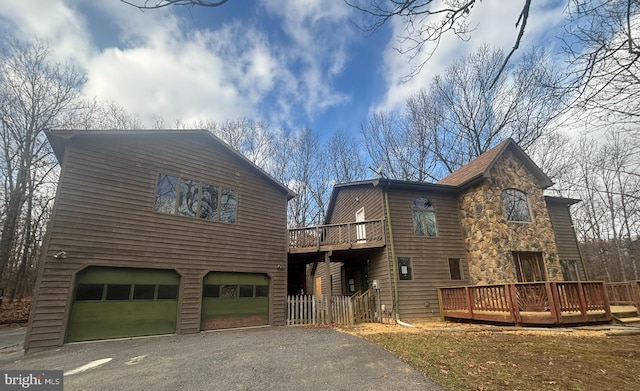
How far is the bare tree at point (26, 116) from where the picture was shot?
52.3 ft

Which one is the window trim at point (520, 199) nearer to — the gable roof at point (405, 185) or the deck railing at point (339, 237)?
the gable roof at point (405, 185)

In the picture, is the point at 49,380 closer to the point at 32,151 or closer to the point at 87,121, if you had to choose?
the point at 32,151

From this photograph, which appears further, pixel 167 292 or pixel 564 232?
pixel 564 232

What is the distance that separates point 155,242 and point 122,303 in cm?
192

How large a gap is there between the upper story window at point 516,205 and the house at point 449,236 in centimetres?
5

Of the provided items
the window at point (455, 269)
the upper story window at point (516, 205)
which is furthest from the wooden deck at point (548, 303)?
the upper story window at point (516, 205)

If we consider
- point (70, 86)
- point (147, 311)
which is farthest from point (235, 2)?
point (70, 86)

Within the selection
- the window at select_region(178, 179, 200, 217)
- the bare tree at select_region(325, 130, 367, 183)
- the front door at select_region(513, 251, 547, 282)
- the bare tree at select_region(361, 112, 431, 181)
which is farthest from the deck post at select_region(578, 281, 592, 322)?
the bare tree at select_region(325, 130, 367, 183)

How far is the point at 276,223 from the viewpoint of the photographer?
40.3ft

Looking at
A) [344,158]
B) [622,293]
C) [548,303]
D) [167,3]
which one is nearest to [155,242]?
[167,3]

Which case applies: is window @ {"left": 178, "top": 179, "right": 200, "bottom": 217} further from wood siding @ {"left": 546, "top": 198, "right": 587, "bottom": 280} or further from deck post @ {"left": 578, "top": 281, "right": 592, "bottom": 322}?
wood siding @ {"left": 546, "top": 198, "right": 587, "bottom": 280}

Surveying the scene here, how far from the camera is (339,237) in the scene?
12.8 metres

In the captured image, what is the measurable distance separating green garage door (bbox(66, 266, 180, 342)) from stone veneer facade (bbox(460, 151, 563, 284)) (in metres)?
11.8

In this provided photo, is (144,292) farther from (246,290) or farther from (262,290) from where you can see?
(262,290)
